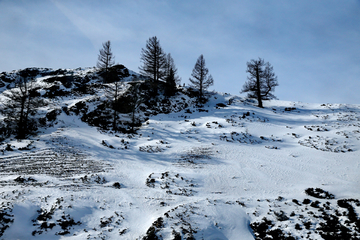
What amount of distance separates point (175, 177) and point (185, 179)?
707 mm

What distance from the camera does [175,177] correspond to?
10.9 metres

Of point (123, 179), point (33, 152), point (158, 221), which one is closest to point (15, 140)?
point (33, 152)

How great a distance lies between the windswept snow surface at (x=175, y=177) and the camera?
660 cm

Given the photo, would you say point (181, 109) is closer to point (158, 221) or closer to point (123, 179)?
point (123, 179)

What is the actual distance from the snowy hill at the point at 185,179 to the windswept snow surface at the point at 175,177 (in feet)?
0.17

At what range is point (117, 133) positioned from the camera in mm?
19406

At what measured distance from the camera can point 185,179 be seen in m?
10.7

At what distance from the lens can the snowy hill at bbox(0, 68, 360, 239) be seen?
6.50m

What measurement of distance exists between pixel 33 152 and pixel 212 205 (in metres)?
14.6

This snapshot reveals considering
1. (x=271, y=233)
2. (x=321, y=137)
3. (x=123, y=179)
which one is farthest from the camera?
(x=321, y=137)

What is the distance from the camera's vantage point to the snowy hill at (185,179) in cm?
650

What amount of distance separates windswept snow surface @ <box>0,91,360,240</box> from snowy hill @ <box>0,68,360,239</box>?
2.1 inches

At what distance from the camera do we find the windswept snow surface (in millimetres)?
6598

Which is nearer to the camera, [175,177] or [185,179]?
[185,179]
